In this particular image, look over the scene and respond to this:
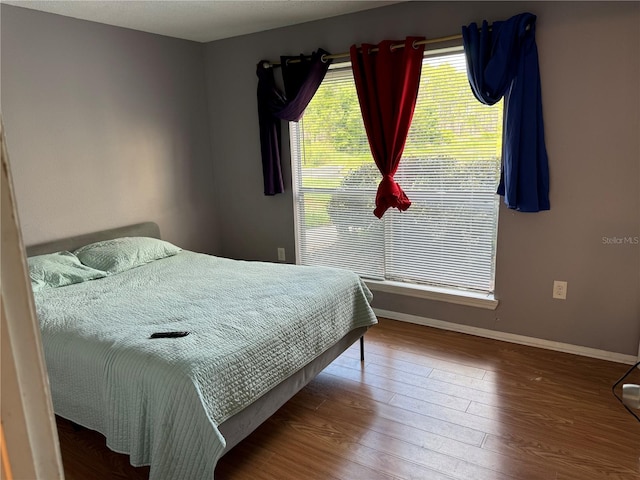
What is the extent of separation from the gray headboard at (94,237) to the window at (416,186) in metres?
1.20

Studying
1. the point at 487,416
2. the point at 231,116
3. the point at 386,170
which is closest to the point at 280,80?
the point at 231,116

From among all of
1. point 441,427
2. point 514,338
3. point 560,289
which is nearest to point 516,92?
point 560,289

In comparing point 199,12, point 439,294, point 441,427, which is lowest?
point 441,427

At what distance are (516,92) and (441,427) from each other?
1.94 meters

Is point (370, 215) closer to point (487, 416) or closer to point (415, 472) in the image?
point (487, 416)

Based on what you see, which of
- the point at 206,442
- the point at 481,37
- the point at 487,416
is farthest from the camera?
the point at 481,37

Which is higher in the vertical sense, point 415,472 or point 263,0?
point 263,0

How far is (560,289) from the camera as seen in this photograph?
2877 mm

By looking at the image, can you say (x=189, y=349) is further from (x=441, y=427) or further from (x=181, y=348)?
(x=441, y=427)

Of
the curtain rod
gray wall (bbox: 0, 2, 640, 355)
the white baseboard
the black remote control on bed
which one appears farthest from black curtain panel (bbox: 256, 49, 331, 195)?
the black remote control on bed

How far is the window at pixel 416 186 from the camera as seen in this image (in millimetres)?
3043

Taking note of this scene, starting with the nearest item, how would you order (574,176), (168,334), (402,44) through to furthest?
(168,334), (574,176), (402,44)

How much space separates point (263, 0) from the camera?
2.91 meters

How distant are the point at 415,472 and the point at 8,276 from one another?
1874mm
